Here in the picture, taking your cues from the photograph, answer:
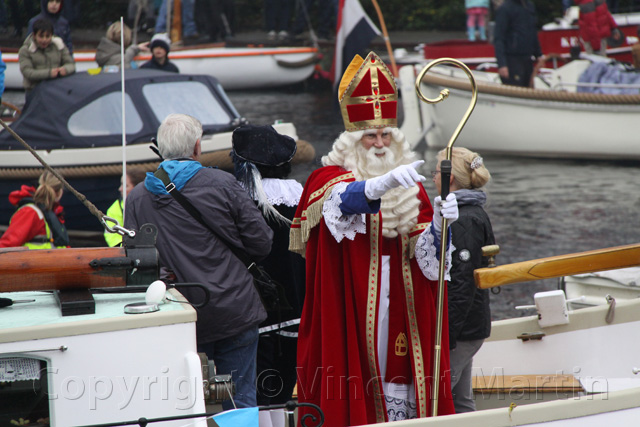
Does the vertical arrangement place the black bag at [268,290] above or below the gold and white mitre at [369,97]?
below

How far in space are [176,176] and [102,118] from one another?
5.50m

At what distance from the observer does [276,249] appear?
3.92 metres

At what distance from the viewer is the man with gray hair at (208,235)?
3.38m

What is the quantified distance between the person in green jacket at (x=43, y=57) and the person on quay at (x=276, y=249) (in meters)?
5.59

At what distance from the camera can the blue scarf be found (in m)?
3.38

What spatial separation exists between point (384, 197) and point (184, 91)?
20.0 ft

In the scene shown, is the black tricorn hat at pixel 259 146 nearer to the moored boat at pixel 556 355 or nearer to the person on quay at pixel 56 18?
the moored boat at pixel 556 355

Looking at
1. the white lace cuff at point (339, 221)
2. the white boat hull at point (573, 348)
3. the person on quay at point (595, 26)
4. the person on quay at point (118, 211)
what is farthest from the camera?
the person on quay at point (595, 26)

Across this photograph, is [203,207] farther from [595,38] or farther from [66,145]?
[595,38]

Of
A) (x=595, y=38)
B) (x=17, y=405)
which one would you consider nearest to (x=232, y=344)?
(x=17, y=405)

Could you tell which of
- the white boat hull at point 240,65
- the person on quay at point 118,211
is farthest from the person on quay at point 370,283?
the white boat hull at point 240,65

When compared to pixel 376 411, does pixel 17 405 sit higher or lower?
higher

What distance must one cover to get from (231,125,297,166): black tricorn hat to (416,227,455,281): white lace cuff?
83 cm

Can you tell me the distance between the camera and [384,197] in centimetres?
331
